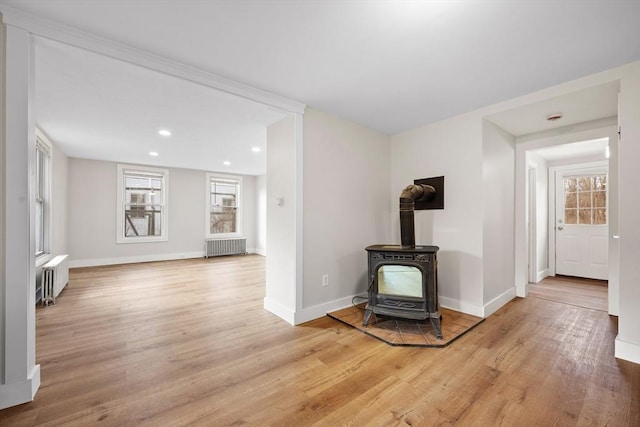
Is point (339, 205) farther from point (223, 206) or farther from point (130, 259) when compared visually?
point (130, 259)

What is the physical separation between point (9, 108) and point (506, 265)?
16.2ft

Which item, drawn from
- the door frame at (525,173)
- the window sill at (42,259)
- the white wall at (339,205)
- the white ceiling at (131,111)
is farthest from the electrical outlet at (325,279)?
the window sill at (42,259)

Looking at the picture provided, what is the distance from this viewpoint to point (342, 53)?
2.01m

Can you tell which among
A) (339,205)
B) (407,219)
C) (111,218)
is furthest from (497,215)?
(111,218)

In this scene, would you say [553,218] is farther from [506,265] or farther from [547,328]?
[547,328]

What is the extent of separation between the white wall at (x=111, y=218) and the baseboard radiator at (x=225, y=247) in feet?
0.94

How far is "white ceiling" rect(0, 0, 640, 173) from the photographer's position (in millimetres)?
1595

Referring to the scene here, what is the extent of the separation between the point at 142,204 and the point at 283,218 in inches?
209

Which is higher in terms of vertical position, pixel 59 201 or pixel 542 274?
pixel 59 201

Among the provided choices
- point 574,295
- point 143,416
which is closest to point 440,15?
point 143,416

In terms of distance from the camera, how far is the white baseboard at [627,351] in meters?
2.06

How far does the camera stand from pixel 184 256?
704cm

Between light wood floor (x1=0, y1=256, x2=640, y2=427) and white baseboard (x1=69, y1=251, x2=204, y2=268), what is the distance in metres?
3.14

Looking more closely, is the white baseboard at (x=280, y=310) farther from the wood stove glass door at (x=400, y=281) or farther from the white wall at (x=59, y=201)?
the white wall at (x=59, y=201)
